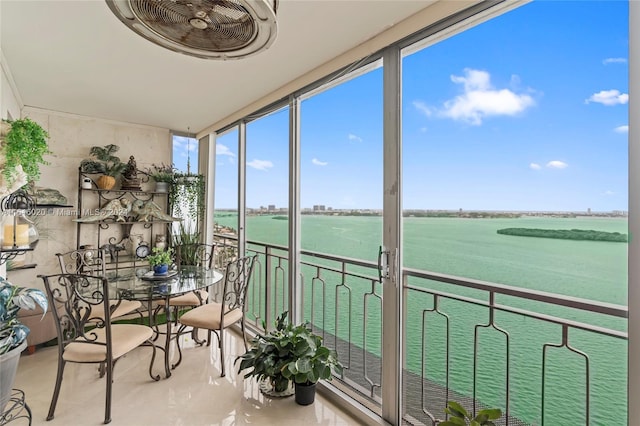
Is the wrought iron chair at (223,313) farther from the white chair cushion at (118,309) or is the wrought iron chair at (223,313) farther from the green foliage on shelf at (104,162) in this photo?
the green foliage on shelf at (104,162)

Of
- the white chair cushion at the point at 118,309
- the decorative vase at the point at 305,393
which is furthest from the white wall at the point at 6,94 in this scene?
the decorative vase at the point at 305,393

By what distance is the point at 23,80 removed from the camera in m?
2.71

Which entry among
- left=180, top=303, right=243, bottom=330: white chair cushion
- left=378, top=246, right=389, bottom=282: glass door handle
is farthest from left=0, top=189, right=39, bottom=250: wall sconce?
left=378, top=246, right=389, bottom=282: glass door handle

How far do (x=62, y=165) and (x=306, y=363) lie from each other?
3.71m

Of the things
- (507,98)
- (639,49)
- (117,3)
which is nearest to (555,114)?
(507,98)

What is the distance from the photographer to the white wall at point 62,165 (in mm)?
3535

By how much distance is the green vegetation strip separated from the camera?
1.32m

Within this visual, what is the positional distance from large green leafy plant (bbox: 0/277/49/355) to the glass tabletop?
0.69 m

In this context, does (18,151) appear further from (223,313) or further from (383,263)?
(383,263)

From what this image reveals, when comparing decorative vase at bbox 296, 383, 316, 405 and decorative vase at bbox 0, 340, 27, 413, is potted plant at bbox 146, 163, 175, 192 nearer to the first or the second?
decorative vase at bbox 0, 340, 27, 413

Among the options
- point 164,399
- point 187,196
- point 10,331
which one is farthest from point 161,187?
point 10,331

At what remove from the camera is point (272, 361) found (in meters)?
2.13

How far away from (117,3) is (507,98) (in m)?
2.34

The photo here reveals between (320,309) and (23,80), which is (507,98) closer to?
(320,309)
